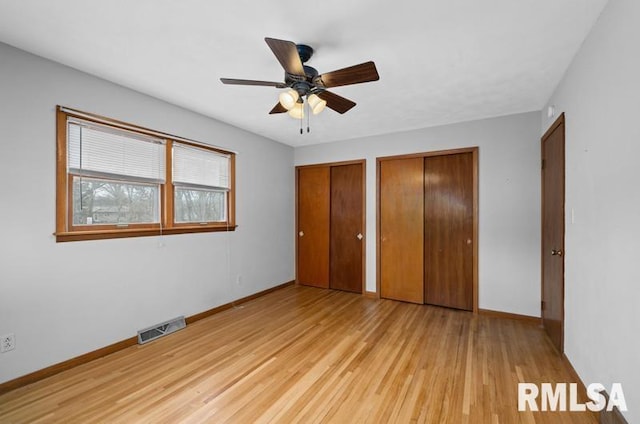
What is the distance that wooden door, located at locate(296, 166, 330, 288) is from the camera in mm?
4809

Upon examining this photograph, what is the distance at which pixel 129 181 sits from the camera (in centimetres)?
273

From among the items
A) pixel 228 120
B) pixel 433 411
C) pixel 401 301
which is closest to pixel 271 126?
pixel 228 120

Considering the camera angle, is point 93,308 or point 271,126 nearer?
point 93,308

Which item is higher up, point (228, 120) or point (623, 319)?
point (228, 120)

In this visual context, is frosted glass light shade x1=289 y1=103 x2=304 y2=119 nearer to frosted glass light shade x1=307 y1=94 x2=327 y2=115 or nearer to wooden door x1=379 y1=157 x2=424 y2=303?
frosted glass light shade x1=307 y1=94 x2=327 y2=115

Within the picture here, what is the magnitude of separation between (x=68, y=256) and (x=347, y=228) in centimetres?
350

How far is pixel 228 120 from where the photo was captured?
12.0 feet

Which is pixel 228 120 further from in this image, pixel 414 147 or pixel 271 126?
pixel 414 147

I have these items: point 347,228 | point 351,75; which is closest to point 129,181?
point 351,75

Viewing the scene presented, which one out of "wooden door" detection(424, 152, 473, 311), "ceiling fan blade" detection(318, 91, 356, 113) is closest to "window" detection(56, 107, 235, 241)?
"ceiling fan blade" detection(318, 91, 356, 113)

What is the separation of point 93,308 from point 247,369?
1509mm

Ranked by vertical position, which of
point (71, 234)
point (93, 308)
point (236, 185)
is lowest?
point (93, 308)

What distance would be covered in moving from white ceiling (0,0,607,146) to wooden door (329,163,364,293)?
175cm

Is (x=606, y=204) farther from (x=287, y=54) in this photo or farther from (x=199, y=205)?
(x=199, y=205)
